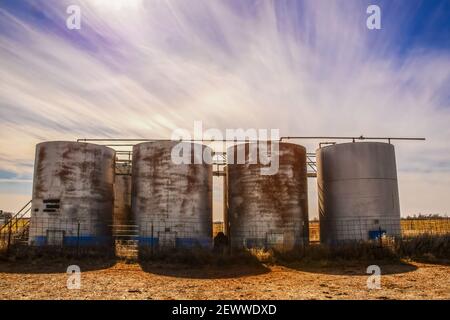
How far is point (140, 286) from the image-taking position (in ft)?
33.2

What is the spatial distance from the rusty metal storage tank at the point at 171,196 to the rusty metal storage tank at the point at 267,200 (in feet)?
4.83

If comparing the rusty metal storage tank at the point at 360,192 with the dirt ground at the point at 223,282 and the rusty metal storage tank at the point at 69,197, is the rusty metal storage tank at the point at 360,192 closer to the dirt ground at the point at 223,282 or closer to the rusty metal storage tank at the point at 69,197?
the dirt ground at the point at 223,282

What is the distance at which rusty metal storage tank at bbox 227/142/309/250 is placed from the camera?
17.4 m

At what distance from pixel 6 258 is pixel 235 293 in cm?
998

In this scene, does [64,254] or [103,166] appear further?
[103,166]

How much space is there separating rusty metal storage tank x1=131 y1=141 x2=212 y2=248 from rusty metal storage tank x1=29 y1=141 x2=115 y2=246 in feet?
6.10

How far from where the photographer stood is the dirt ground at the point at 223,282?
8.91 metres

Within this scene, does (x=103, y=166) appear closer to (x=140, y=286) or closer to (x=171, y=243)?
(x=171, y=243)

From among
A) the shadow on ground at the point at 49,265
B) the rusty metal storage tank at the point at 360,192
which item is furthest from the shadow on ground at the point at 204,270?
the rusty metal storage tank at the point at 360,192

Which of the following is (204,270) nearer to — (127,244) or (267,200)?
(267,200)

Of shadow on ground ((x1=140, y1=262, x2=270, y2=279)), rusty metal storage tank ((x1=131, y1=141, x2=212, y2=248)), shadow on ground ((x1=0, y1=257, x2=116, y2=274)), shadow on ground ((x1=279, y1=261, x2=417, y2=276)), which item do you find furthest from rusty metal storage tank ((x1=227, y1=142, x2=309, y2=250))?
shadow on ground ((x1=0, y1=257, x2=116, y2=274))

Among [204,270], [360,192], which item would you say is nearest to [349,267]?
[204,270]

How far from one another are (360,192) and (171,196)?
911 centimetres
